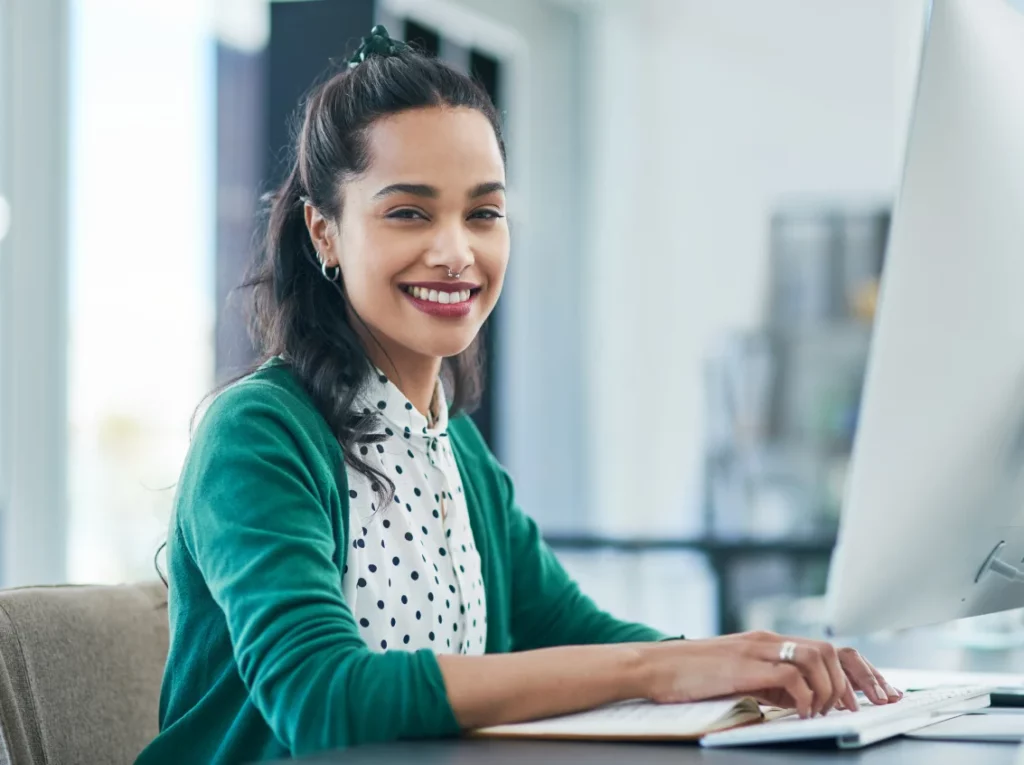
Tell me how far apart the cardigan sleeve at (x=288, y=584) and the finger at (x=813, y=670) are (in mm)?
259

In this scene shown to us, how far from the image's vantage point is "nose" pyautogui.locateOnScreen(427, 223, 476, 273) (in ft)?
4.31

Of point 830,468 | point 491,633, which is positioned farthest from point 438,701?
point 830,468

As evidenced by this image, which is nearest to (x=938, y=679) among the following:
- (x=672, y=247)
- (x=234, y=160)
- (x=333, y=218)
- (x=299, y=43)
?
(x=333, y=218)

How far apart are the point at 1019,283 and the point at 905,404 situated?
0.13m

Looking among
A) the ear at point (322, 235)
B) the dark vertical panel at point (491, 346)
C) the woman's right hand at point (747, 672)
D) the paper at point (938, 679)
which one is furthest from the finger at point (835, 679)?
the dark vertical panel at point (491, 346)

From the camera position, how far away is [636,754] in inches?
35.4

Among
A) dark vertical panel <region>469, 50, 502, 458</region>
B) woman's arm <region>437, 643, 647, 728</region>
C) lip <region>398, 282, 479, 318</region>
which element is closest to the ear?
lip <region>398, 282, 479, 318</region>

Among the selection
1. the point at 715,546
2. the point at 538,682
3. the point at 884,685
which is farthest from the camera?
the point at 715,546

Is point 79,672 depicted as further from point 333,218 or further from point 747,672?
point 747,672

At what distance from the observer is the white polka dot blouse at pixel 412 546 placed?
127cm

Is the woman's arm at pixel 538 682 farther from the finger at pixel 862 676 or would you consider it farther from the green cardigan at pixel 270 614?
the finger at pixel 862 676

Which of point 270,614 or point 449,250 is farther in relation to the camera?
point 449,250

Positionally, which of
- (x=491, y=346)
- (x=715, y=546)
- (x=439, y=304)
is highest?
(x=439, y=304)

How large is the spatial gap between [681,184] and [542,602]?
14.0 ft
